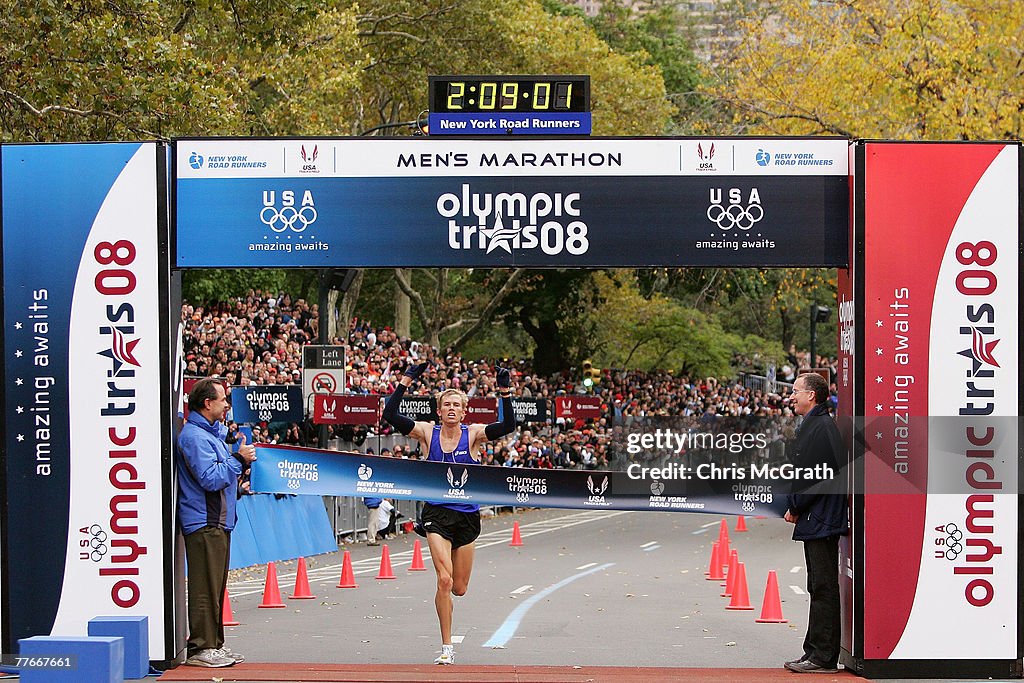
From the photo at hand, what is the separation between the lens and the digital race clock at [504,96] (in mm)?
10758

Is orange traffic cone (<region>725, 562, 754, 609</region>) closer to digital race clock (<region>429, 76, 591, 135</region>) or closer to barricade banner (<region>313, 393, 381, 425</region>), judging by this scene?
barricade banner (<region>313, 393, 381, 425</region>)

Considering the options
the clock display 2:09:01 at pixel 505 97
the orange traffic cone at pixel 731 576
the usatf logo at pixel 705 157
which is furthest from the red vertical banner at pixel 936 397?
the orange traffic cone at pixel 731 576

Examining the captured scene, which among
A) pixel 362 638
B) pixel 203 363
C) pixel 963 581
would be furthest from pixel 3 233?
pixel 203 363

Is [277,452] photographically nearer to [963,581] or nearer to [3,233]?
[3,233]

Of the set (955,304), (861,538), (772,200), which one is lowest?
(861,538)

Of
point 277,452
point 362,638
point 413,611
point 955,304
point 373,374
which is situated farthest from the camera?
point 373,374

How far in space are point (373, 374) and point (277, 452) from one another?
17727mm

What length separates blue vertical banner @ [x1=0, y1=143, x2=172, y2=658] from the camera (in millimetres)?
10547

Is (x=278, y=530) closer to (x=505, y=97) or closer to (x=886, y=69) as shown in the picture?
(x=505, y=97)

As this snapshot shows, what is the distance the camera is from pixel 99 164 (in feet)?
34.8

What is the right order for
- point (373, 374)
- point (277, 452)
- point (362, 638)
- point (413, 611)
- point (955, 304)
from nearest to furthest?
point (955, 304), point (277, 452), point (362, 638), point (413, 611), point (373, 374)

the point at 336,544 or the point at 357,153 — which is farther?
the point at 336,544

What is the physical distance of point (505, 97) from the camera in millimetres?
10797

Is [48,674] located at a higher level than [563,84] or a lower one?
lower
